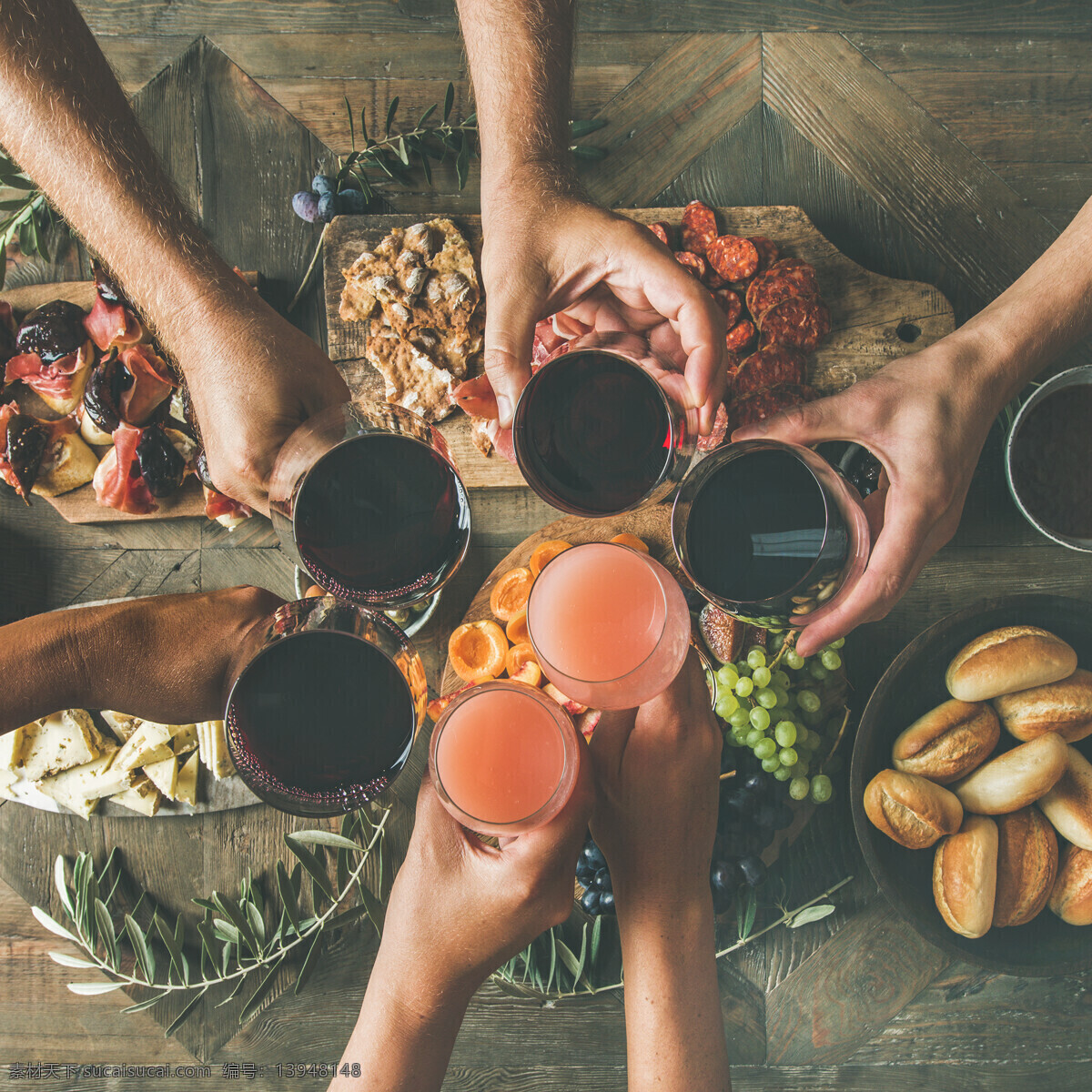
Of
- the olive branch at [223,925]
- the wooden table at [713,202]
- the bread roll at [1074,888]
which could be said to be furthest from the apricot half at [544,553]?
the bread roll at [1074,888]

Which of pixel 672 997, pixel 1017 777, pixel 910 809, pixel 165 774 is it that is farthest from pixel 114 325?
pixel 1017 777

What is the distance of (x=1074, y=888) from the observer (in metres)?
0.96

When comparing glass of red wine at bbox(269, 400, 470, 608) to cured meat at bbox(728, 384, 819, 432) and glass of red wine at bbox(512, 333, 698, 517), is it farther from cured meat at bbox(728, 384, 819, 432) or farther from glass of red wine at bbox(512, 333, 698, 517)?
cured meat at bbox(728, 384, 819, 432)

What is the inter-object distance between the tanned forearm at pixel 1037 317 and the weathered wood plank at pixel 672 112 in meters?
0.53

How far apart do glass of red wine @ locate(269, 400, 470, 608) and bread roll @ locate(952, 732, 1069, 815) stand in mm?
777

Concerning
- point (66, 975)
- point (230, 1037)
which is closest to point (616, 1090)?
point (230, 1037)

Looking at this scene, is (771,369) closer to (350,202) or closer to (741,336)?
(741,336)

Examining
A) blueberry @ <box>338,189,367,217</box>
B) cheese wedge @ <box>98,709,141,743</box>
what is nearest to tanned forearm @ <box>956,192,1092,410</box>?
blueberry @ <box>338,189,367,217</box>

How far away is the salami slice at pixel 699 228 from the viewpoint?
1088 mm

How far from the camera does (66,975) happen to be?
120 cm

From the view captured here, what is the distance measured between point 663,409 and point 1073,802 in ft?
2.53

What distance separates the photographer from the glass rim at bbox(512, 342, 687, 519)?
2.56ft

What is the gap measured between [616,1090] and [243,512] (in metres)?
1.09

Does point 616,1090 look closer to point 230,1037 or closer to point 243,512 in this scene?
point 230,1037
